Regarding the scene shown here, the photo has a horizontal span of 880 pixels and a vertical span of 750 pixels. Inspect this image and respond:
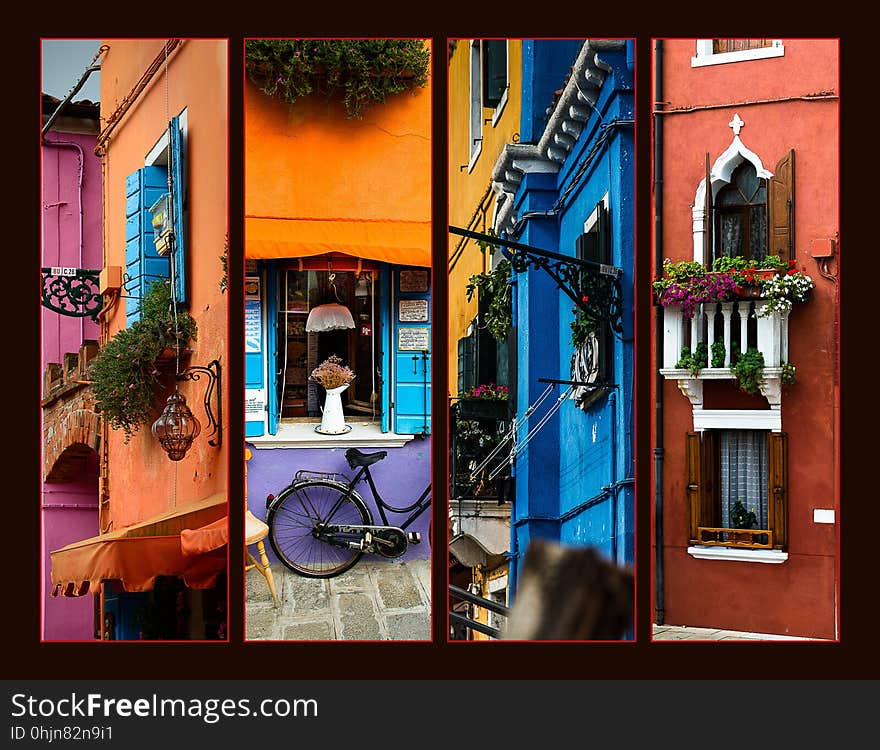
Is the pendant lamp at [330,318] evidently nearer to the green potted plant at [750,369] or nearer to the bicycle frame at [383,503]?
the bicycle frame at [383,503]

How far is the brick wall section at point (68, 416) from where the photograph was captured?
786 cm

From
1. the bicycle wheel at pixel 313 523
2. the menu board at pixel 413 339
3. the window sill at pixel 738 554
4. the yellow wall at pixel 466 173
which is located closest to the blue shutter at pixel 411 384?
the menu board at pixel 413 339

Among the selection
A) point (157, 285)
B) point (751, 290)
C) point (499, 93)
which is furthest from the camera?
point (157, 285)

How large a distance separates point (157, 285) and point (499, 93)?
7.11ft

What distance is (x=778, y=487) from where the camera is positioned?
267 inches

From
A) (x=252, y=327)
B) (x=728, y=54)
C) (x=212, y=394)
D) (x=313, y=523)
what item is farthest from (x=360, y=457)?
(x=728, y=54)

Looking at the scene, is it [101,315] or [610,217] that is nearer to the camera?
[610,217]

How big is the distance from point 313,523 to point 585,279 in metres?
1.77

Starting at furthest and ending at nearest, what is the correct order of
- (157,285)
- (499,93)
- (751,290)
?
1. (157,285)
2. (499,93)
3. (751,290)

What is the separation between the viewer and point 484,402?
7.06 m

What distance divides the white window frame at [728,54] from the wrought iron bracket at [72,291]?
3376mm

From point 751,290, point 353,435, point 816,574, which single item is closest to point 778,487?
point 816,574

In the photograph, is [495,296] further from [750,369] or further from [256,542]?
[256,542]
